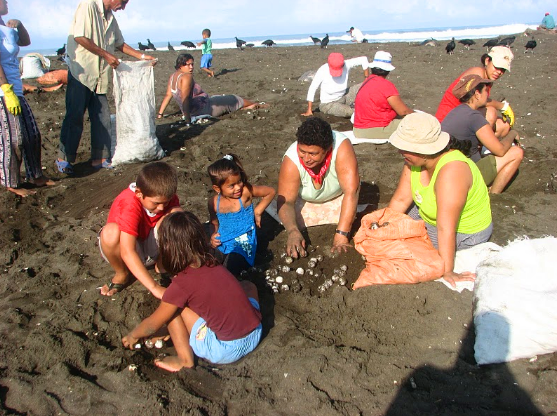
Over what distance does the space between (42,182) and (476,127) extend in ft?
14.7

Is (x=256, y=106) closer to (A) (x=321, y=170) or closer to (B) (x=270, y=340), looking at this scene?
(A) (x=321, y=170)

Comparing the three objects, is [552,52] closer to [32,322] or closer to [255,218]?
[255,218]

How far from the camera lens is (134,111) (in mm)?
5121

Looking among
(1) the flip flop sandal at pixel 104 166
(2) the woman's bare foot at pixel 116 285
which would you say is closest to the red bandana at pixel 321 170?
(2) the woman's bare foot at pixel 116 285

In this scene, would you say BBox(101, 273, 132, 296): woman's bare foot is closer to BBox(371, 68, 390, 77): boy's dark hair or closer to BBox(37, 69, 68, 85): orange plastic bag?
BBox(371, 68, 390, 77): boy's dark hair

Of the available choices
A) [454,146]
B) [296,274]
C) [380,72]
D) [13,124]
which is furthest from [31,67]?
[454,146]

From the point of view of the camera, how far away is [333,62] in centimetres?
673

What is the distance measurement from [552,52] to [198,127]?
13.1m

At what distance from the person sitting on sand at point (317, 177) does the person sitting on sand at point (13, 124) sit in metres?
2.74

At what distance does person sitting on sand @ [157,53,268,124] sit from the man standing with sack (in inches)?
63.1

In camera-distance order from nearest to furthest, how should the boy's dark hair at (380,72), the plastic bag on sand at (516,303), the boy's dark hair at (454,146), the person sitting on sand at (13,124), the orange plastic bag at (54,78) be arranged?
the plastic bag on sand at (516,303) < the boy's dark hair at (454,146) < the person sitting on sand at (13,124) < the boy's dark hair at (380,72) < the orange plastic bag at (54,78)

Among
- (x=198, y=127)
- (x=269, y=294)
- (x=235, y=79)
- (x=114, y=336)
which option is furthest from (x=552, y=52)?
(x=114, y=336)

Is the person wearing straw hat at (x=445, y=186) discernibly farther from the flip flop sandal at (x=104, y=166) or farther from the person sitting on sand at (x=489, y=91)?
the flip flop sandal at (x=104, y=166)

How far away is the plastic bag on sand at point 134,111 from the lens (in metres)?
4.99
